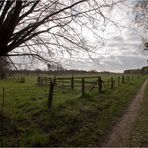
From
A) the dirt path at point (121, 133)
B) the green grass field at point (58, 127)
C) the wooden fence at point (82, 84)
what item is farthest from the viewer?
the wooden fence at point (82, 84)

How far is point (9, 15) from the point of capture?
338 inches

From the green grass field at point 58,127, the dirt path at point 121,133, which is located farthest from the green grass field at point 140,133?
the green grass field at point 58,127

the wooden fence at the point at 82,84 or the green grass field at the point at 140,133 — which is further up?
the wooden fence at the point at 82,84

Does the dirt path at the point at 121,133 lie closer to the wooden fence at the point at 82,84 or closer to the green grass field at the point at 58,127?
the green grass field at the point at 58,127

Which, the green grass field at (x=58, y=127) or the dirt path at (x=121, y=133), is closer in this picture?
the dirt path at (x=121, y=133)

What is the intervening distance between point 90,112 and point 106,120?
A: 1304 mm

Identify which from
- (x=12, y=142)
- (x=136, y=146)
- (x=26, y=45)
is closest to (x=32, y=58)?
(x=26, y=45)

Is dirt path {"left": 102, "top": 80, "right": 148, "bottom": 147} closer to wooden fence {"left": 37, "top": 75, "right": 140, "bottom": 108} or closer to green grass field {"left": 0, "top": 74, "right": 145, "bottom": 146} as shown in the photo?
green grass field {"left": 0, "top": 74, "right": 145, "bottom": 146}

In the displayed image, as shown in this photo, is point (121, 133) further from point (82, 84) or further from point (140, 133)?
point (82, 84)

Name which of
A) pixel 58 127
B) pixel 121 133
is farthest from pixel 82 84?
pixel 121 133

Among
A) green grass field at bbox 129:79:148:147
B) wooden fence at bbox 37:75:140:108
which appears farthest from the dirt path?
wooden fence at bbox 37:75:140:108

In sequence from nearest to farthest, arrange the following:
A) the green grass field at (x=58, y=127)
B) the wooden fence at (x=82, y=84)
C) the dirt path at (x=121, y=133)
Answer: the dirt path at (x=121, y=133) → the green grass field at (x=58, y=127) → the wooden fence at (x=82, y=84)

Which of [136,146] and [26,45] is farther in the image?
[26,45]

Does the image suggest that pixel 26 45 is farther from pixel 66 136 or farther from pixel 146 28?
pixel 146 28
